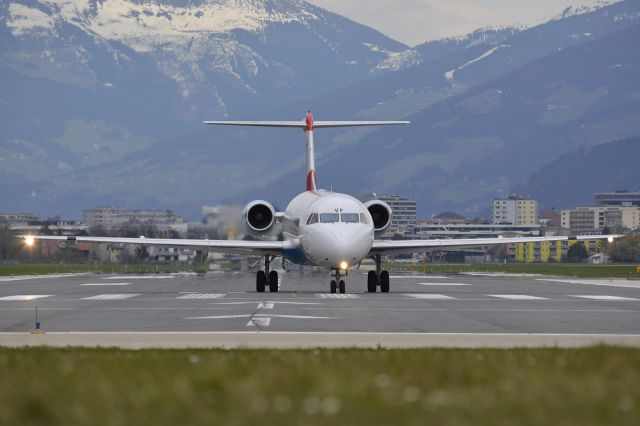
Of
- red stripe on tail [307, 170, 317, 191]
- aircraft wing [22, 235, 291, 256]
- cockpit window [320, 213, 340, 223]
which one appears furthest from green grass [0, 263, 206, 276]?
cockpit window [320, 213, 340, 223]

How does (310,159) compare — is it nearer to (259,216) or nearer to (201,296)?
(259,216)

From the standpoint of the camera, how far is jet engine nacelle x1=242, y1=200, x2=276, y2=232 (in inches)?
2250

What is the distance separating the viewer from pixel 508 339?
26.0 m

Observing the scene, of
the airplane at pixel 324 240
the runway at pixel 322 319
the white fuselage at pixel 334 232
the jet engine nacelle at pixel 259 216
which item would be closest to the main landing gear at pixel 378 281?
the airplane at pixel 324 240

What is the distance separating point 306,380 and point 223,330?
43.1 ft

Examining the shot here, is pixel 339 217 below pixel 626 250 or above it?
above

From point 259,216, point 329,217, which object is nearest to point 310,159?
point 259,216

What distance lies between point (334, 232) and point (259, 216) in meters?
8.48

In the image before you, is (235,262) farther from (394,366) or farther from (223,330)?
(394,366)

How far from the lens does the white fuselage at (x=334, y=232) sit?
49344 mm

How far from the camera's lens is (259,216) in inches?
2261

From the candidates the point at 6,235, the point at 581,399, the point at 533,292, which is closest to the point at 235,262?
the point at 6,235

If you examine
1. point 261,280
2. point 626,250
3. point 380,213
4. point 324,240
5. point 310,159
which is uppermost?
point 310,159

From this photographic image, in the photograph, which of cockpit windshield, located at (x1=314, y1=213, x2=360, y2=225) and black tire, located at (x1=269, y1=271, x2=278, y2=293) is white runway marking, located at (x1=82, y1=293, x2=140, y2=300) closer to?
black tire, located at (x1=269, y1=271, x2=278, y2=293)
